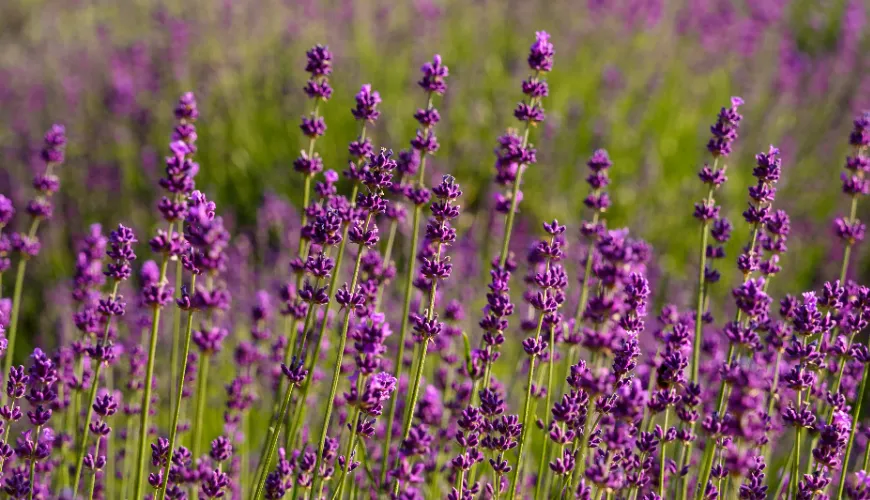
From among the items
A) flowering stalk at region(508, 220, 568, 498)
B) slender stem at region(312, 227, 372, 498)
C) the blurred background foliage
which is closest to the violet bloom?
flowering stalk at region(508, 220, 568, 498)

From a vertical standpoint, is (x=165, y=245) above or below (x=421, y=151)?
below

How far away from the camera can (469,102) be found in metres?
8.18

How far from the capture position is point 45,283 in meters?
7.02

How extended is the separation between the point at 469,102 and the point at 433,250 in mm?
5654

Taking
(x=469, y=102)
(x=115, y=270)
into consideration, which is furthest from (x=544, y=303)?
(x=469, y=102)

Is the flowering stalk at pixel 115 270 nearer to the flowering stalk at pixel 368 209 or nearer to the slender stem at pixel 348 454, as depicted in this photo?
the flowering stalk at pixel 368 209

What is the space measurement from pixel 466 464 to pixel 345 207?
0.75 meters

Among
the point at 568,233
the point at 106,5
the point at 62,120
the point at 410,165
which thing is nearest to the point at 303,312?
the point at 410,165

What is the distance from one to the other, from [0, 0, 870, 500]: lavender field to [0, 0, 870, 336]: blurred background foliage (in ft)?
0.14

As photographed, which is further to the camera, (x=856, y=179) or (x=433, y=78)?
(x=856, y=179)

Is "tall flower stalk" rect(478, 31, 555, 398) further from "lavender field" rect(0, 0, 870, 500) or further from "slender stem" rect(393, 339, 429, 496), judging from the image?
"slender stem" rect(393, 339, 429, 496)

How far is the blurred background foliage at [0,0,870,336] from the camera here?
24.5 ft

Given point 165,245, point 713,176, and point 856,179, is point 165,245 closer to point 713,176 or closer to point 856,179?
point 713,176

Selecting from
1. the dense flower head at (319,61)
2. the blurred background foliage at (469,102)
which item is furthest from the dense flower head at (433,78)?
the blurred background foliage at (469,102)
